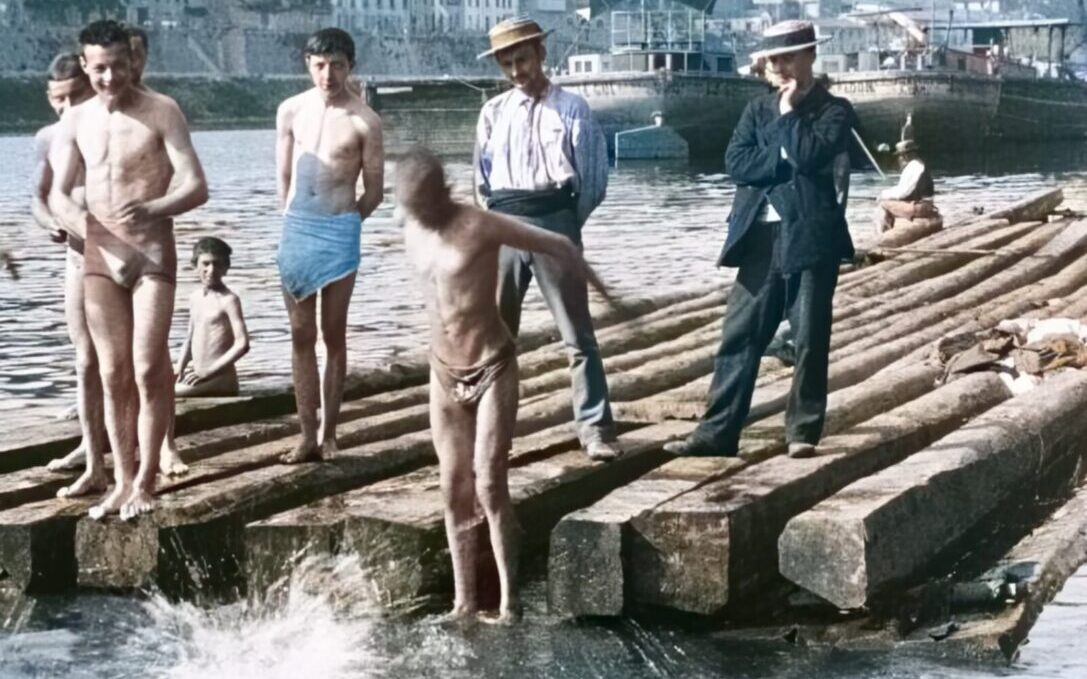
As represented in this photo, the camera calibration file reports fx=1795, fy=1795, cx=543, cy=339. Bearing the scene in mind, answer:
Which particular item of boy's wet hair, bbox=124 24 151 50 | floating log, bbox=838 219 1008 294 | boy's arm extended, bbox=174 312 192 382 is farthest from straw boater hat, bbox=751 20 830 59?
floating log, bbox=838 219 1008 294

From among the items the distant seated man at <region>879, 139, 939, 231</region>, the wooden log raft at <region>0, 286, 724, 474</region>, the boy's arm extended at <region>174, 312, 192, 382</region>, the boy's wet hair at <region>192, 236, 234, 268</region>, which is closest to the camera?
the wooden log raft at <region>0, 286, 724, 474</region>

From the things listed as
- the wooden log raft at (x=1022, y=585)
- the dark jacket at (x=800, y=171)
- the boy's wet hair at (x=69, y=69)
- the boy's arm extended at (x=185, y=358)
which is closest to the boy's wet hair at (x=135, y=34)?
the boy's wet hair at (x=69, y=69)

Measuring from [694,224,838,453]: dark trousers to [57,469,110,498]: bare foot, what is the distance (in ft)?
8.30

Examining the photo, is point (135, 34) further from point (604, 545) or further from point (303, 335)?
point (604, 545)

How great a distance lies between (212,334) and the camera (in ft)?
29.6

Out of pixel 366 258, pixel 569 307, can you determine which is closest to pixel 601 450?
pixel 569 307

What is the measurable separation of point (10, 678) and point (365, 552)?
1.34m

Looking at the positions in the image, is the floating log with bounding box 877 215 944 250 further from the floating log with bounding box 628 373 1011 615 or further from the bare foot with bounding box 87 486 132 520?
the bare foot with bounding box 87 486 132 520

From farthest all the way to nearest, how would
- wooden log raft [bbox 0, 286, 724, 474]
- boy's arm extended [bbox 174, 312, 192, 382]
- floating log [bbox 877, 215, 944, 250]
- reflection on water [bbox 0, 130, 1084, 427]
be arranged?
1. floating log [bbox 877, 215, 944, 250]
2. reflection on water [bbox 0, 130, 1084, 427]
3. boy's arm extended [bbox 174, 312, 192, 382]
4. wooden log raft [bbox 0, 286, 724, 474]

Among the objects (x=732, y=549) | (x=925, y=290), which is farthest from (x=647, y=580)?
(x=925, y=290)

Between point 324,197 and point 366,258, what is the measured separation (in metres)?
19.8

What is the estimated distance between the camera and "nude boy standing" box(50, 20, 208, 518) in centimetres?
718

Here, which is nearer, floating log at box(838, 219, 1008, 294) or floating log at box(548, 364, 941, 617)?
floating log at box(548, 364, 941, 617)

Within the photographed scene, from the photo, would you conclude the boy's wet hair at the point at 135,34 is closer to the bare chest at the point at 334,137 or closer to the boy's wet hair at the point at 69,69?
the boy's wet hair at the point at 69,69
